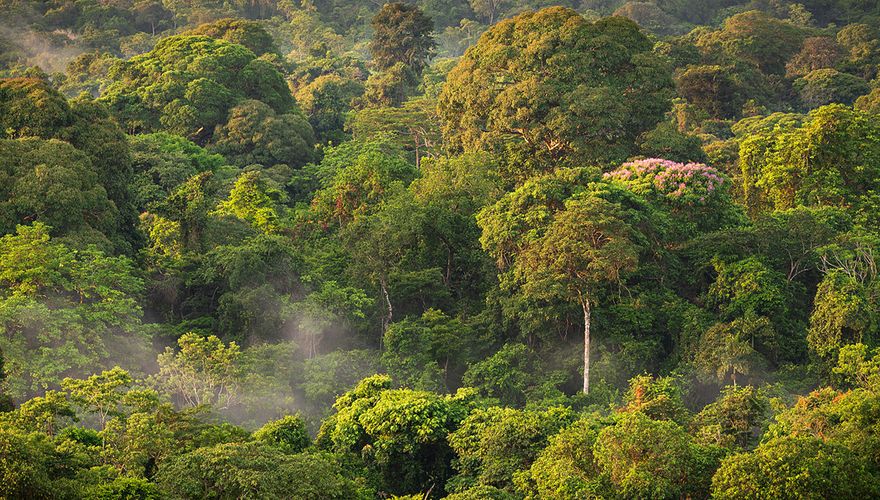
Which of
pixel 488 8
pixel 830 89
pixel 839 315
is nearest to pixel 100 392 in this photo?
pixel 839 315

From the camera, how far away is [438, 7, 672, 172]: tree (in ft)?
104

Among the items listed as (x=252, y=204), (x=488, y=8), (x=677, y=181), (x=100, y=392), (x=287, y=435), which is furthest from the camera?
(x=488, y=8)

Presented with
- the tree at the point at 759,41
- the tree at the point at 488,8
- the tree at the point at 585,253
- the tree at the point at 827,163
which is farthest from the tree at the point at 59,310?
the tree at the point at 488,8

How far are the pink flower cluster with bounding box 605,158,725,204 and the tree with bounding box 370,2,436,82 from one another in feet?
68.2

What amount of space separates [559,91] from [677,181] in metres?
4.36

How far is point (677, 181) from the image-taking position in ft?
98.3

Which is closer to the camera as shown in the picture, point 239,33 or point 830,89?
point 239,33

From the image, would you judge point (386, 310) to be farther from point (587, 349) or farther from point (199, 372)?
point (199, 372)

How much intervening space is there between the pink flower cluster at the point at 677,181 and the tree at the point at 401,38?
20789mm

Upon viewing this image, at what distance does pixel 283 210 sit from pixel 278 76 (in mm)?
9137

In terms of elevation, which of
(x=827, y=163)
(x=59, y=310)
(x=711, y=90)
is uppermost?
(x=827, y=163)

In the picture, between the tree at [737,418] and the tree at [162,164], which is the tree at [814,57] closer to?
the tree at [162,164]

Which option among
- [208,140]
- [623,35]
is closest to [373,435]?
[623,35]

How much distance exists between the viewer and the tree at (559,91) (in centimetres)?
3173
